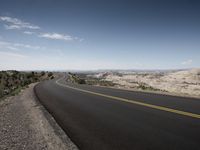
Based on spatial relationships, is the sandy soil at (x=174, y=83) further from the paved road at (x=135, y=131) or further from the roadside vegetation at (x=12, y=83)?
the roadside vegetation at (x=12, y=83)

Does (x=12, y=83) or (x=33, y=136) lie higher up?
(x=33, y=136)

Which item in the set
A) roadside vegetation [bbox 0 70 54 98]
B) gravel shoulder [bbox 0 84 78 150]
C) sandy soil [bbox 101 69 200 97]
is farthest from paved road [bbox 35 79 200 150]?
roadside vegetation [bbox 0 70 54 98]

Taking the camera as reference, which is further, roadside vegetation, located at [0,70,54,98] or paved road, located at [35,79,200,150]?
roadside vegetation, located at [0,70,54,98]

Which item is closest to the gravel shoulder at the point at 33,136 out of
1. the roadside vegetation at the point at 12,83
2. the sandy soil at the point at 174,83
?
the sandy soil at the point at 174,83

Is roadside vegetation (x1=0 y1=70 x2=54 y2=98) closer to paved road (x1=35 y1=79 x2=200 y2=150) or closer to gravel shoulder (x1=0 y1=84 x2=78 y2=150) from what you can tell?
gravel shoulder (x1=0 y1=84 x2=78 y2=150)

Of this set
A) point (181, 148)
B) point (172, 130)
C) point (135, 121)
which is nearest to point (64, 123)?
point (135, 121)

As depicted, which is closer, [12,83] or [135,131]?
[135,131]

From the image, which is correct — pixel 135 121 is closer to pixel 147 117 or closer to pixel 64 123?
pixel 147 117

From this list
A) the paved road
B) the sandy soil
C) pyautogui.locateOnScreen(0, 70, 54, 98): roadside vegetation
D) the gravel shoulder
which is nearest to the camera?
the paved road

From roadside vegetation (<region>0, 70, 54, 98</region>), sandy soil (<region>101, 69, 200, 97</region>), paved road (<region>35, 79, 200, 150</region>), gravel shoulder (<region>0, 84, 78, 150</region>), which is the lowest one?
sandy soil (<region>101, 69, 200, 97</region>)

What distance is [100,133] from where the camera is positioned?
16.0ft

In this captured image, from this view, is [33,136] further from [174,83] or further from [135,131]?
[174,83]

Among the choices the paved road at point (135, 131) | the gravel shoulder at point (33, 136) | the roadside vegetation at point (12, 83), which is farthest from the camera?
the roadside vegetation at point (12, 83)

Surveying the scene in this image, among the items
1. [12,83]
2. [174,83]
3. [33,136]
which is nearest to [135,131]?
[33,136]
